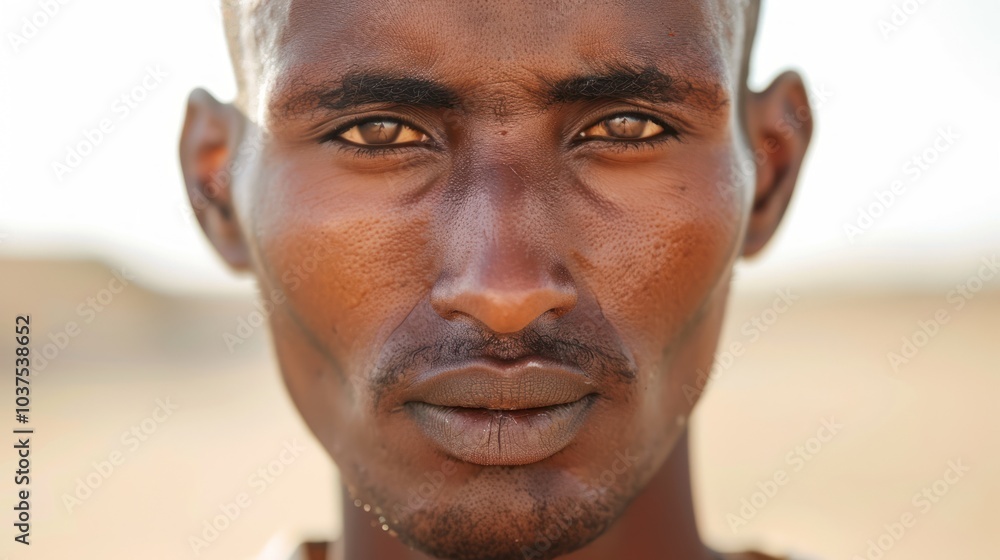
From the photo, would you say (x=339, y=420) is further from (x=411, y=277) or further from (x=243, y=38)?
(x=243, y=38)

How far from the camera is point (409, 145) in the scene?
2.03 metres

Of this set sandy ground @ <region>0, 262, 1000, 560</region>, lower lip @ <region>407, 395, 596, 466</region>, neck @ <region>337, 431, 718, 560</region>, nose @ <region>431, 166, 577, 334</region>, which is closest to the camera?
nose @ <region>431, 166, 577, 334</region>

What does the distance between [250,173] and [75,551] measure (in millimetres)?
7060

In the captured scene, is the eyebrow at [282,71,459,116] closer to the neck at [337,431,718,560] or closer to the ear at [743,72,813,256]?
the ear at [743,72,813,256]

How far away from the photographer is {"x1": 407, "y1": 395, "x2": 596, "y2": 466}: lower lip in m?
1.88

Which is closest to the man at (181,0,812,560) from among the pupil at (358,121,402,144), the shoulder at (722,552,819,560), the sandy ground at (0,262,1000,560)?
the pupil at (358,121,402,144)

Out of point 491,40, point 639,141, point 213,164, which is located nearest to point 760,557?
point 639,141

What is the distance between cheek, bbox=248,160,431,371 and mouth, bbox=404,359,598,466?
20cm

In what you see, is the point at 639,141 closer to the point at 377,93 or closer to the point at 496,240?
the point at 496,240

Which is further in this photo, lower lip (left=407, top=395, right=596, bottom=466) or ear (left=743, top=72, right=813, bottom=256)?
ear (left=743, top=72, right=813, bottom=256)

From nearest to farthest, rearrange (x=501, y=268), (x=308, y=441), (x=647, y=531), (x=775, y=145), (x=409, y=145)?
(x=501, y=268) < (x=409, y=145) < (x=647, y=531) < (x=775, y=145) < (x=308, y=441)

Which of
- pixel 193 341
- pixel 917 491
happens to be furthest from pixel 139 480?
pixel 193 341

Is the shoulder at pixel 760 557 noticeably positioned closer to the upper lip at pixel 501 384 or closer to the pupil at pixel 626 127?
the upper lip at pixel 501 384

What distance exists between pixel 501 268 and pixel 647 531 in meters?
0.95
